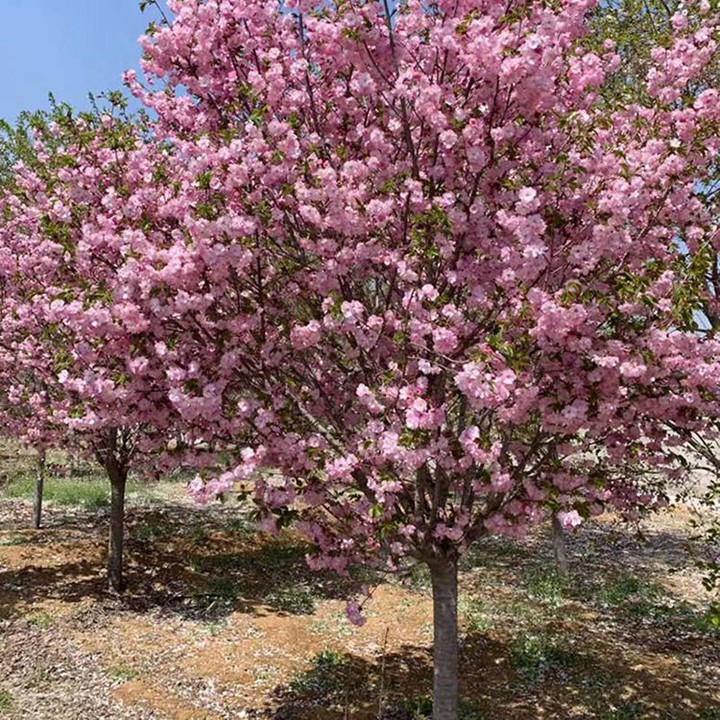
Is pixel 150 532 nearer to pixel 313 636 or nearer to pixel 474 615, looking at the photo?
pixel 313 636

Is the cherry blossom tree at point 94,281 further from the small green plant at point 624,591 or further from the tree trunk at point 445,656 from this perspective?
the small green plant at point 624,591

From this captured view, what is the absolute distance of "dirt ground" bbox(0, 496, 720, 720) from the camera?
9.58m

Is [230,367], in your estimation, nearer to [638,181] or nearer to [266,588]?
[638,181]

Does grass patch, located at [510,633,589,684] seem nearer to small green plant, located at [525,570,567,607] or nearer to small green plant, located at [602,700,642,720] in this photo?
small green plant, located at [602,700,642,720]

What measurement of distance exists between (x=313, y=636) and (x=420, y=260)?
8.33 meters

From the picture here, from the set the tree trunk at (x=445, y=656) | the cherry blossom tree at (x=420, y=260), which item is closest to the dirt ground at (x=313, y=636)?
the tree trunk at (x=445, y=656)

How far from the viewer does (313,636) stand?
476 inches

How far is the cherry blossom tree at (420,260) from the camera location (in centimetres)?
579

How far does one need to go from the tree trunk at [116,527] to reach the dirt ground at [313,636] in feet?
1.20

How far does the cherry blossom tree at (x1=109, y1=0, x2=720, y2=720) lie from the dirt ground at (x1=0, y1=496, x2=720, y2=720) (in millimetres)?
2176

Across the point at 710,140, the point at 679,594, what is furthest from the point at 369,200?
the point at 679,594

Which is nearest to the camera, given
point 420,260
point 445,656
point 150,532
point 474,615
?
point 420,260

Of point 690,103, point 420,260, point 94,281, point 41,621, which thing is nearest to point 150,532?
point 41,621

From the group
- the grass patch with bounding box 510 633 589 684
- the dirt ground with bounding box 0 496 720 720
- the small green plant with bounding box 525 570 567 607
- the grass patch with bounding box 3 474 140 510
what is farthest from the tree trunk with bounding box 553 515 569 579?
the grass patch with bounding box 3 474 140 510
